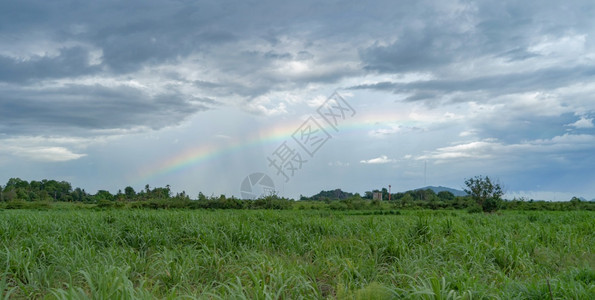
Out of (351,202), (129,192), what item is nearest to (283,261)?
(351,202)

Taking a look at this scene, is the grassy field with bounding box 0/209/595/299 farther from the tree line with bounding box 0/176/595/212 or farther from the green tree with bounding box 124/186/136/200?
the green tree with bounding box 124/186/136/200

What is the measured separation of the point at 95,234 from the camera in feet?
28.7

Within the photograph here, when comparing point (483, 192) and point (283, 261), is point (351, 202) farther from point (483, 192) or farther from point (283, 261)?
point (283, 261)

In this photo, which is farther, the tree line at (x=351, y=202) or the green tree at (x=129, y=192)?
the green tree at (x=129, y=192)

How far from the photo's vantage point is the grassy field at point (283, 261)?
446cm

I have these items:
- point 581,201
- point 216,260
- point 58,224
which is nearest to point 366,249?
point 216,260

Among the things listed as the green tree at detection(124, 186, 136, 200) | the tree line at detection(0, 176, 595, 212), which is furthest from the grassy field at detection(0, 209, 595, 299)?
the green tree at detection(124, 186, 136, 200)

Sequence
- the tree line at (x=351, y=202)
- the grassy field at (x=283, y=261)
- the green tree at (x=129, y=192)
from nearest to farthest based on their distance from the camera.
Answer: the grassy field at (x=283, y=261) < the tree line at (x=351, y=202) < the green tree at (x=129, y=192)

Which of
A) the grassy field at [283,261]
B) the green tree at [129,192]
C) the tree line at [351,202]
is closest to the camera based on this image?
the grassy field at [283,261]

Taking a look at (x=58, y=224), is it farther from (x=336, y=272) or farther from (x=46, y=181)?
(x=46, y=181)

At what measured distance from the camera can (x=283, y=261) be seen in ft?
21.3

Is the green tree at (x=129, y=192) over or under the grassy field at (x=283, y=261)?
over

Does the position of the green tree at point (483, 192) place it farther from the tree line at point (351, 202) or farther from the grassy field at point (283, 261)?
the grassy field at point (283, 261)

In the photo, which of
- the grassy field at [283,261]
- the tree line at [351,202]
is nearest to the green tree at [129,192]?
the tree line at [351,202]
